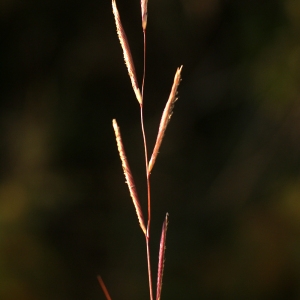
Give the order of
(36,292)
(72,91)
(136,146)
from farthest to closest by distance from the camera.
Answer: (136,146) < (72,91) < (36,292)

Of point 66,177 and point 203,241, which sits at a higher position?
point 66,177

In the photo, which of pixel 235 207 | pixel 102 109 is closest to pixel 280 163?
pixel 235 207

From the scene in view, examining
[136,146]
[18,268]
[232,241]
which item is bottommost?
[232,241]

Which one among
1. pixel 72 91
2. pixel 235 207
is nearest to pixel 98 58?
pixel 72 91

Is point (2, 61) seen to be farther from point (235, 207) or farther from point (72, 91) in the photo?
point (235, 207)

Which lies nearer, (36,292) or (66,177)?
(36,292)

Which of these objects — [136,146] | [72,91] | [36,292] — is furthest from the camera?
[136,146]

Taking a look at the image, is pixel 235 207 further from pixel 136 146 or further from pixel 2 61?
pixel 2 61
